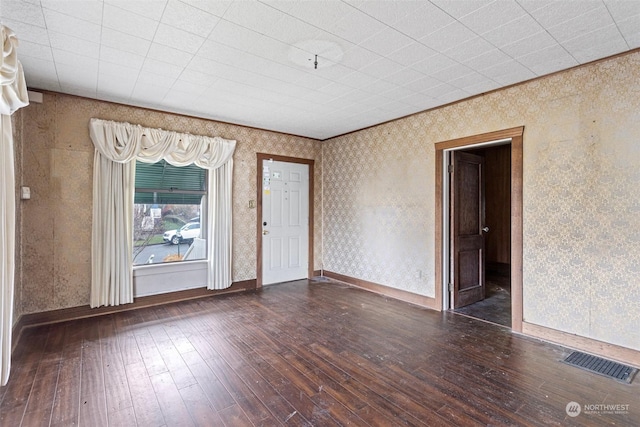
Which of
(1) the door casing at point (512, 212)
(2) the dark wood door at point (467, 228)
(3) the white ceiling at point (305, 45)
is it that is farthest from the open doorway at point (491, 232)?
(3) the white ceiling at point (305, 45)

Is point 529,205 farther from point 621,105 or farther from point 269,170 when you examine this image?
point 269,170

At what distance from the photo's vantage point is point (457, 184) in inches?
164

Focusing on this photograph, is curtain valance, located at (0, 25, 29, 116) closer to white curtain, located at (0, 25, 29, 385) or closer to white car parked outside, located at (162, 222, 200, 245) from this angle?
white curtain, located at (0, 25, 29, 385)

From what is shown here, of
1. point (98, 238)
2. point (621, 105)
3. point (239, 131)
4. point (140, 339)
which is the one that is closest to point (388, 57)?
point (621, 105)

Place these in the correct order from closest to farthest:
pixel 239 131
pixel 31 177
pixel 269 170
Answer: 1. pixel 31 177
2. pixel 239 131
3. pixel 269 170

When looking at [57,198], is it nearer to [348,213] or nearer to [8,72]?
[8,72]

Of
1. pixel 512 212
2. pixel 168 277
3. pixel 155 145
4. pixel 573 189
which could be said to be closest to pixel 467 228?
pixel 512 212

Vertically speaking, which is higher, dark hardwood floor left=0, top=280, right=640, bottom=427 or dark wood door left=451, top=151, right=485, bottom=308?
dark wood door left=451, top=151, right=485, bottom=308

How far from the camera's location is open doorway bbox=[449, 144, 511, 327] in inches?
162

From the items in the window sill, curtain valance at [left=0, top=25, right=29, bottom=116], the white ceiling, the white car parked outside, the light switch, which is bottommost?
the window sill

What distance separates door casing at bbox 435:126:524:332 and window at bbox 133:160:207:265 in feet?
11.2

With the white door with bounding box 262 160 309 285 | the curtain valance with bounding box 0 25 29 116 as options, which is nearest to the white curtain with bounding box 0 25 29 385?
the curtain valance with bounding box 0 25 29 116

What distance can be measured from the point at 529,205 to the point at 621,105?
1.10 m

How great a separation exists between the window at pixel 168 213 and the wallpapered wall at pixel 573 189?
3299mm
